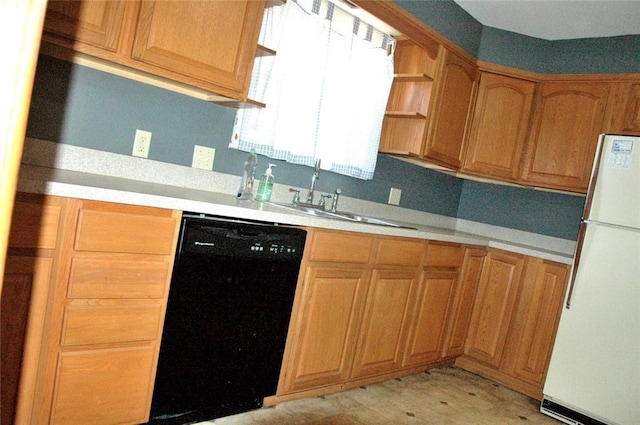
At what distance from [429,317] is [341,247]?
100 centimetres

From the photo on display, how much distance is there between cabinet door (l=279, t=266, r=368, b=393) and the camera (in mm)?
2359

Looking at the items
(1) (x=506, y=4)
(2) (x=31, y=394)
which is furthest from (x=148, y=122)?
(1) (x=506, y=4)

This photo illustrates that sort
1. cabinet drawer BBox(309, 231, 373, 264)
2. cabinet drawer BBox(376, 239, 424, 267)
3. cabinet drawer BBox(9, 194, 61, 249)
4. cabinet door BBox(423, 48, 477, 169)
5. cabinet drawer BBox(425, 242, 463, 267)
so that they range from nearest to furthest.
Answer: cabinet drawer BBox(9, 194, 61, 249), cabinet drawer BBox(309, 231, 373, 264), cabinet drawer BBox(376, 239, 424, 267), cabinet drawer BBox(425, 242, 463, 267), cabinet door BBox(423, 48, 477, 169)

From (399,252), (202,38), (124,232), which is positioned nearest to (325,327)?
(399,252)

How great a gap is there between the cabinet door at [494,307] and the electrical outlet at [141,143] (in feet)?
7.67

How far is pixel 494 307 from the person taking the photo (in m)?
3.41

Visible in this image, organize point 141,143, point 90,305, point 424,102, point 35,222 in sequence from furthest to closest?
point 424,102, point 141,143, point 90,305, point 35,222

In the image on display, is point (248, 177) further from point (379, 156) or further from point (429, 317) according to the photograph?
point (429, 317)

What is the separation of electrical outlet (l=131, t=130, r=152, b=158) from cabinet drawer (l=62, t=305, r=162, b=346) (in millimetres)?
735

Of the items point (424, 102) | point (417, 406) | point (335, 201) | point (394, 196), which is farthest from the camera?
point (394, 196)

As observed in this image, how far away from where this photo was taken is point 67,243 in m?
1.58

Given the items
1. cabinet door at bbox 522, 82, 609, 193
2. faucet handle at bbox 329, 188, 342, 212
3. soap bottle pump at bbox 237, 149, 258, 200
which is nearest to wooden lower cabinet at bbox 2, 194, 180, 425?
soap bottle pump at bbox 237, 149, 258, 200

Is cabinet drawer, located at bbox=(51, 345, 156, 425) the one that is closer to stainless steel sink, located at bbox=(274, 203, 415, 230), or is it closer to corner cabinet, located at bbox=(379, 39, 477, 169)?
stainless steel sink, located at bbox=(274, 203, 415, 230)

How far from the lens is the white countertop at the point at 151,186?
5.24 feet
